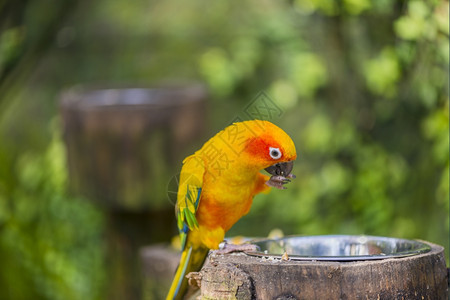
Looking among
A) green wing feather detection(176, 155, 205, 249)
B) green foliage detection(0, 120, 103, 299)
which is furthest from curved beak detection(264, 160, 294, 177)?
green foliage detection(0, 120, 103, 299)

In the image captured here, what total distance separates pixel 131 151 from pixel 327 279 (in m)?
2.62

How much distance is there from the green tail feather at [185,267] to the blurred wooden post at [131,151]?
5.88 feet

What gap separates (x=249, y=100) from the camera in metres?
5.41

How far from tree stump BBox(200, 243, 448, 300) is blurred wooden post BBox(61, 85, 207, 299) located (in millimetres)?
2296

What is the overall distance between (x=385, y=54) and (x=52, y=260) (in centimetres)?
324

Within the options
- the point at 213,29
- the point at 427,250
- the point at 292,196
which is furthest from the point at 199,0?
the point at 427,250

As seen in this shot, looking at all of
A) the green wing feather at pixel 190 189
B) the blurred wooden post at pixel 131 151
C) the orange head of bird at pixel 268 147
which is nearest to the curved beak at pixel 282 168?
the orange head of bird at pixel 268 147

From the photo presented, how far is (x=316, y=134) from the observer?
486 cm

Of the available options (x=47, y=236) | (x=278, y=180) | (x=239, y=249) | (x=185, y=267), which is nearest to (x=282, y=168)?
(x=278, y=180)

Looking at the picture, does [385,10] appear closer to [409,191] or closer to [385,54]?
[385,54]

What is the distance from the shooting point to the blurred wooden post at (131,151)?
4129 mm

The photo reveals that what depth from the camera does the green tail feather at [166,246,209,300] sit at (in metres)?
2.25

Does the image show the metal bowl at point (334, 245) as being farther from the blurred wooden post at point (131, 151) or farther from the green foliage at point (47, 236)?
the green foliage at point (47, 236)

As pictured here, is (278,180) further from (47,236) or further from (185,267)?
(47,236)
